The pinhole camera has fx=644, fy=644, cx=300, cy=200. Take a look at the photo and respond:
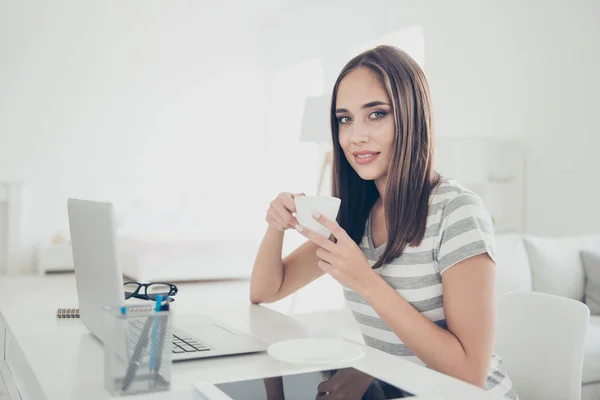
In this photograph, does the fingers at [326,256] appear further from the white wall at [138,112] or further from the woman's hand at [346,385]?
the white wall at [138,112]

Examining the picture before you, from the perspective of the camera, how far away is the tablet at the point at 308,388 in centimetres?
81

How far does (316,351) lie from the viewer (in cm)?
100

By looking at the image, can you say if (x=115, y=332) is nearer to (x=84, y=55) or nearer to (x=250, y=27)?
(x=84, y=55)

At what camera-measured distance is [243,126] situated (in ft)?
24.2

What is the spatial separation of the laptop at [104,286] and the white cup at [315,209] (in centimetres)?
23

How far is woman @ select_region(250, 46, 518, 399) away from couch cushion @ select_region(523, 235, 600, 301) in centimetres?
181

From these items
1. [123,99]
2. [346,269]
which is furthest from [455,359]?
[123,99]

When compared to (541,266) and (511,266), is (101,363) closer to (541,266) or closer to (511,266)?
(511,266)

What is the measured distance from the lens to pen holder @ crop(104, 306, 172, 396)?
804mm

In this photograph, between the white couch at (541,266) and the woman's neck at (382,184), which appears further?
the white couch at (541,266)

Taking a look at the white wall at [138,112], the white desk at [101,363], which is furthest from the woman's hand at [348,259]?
the white wall at [138,112]

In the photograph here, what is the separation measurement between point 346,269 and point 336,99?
1.53 feet

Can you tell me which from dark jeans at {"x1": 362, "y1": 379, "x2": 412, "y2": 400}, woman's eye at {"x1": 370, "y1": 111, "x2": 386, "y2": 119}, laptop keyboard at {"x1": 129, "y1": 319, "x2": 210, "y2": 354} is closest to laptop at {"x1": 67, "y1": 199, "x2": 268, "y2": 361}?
laptop keyboard at {"x1": 129, "y1": 319, "x2": 210, "y2": 354}

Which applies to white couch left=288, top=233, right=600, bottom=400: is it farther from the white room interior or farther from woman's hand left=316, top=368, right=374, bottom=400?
woman's hand left=316, top=368, right=374, bottom=400
